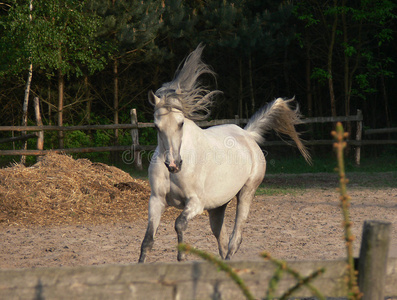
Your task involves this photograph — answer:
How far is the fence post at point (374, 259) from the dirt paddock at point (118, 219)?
318cm

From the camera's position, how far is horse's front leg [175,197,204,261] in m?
3.84

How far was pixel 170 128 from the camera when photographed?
3793 mm

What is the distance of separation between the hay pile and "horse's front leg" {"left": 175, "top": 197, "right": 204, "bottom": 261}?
3.49 m

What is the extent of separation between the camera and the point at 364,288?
1.98 meters

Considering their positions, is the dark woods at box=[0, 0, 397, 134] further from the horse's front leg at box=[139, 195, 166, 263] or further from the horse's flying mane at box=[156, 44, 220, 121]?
the horse's front leg at box=[139, 195, 166, 263]

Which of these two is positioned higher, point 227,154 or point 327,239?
point 227,154

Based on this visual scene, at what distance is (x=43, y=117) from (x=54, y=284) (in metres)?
18.2

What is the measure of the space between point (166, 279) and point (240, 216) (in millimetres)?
2988

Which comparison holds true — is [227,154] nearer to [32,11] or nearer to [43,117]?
[32,11]

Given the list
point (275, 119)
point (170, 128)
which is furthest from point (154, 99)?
point (275, 119)

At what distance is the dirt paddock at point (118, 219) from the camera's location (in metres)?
5.44

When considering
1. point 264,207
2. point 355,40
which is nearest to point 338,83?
point 355,40

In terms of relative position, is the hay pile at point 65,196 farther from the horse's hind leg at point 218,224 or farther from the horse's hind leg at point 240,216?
the horse's hind leg at point 240,216

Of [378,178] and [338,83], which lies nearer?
[378,178]
